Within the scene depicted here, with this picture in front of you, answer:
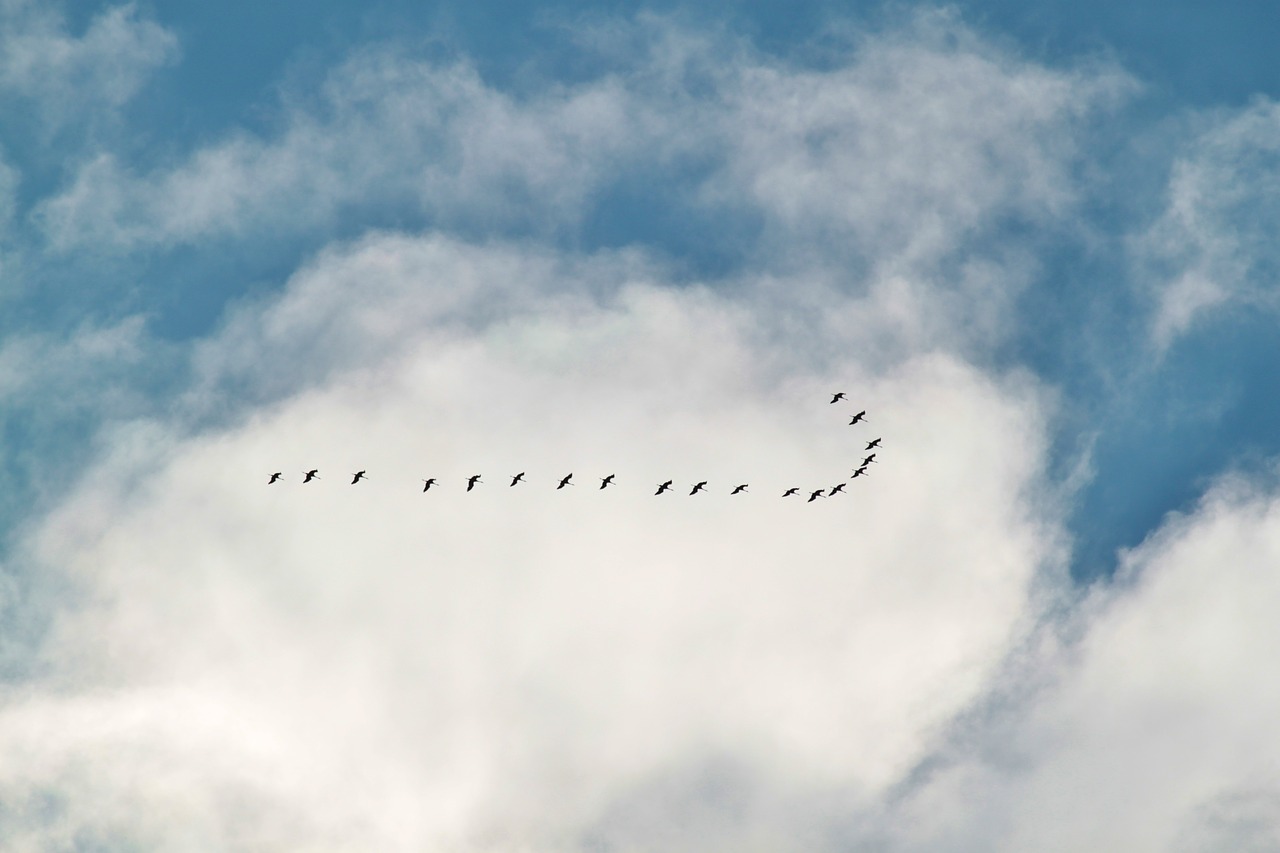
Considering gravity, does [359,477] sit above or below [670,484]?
above

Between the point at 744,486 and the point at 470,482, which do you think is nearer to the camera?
the point at 470,482

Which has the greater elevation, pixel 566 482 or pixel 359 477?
pixel 359 477

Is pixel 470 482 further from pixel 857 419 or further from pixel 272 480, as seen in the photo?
pixel 857 419

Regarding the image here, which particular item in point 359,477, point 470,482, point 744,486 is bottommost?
point 744,486

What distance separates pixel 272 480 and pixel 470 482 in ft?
91.6

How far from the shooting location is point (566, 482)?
95.8 meters

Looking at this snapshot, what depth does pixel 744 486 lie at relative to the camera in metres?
104

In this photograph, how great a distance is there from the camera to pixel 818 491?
9806 centimetres

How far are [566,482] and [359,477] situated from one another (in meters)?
27.0

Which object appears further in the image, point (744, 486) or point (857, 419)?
point (744, 486)

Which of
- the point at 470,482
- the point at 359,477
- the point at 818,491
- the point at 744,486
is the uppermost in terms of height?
the point at 359,477

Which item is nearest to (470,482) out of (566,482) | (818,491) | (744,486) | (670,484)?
(566,482)

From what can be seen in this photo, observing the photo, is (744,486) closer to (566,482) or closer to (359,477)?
(566,482)

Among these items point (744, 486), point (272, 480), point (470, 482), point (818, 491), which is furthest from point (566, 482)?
point (272, 480)
